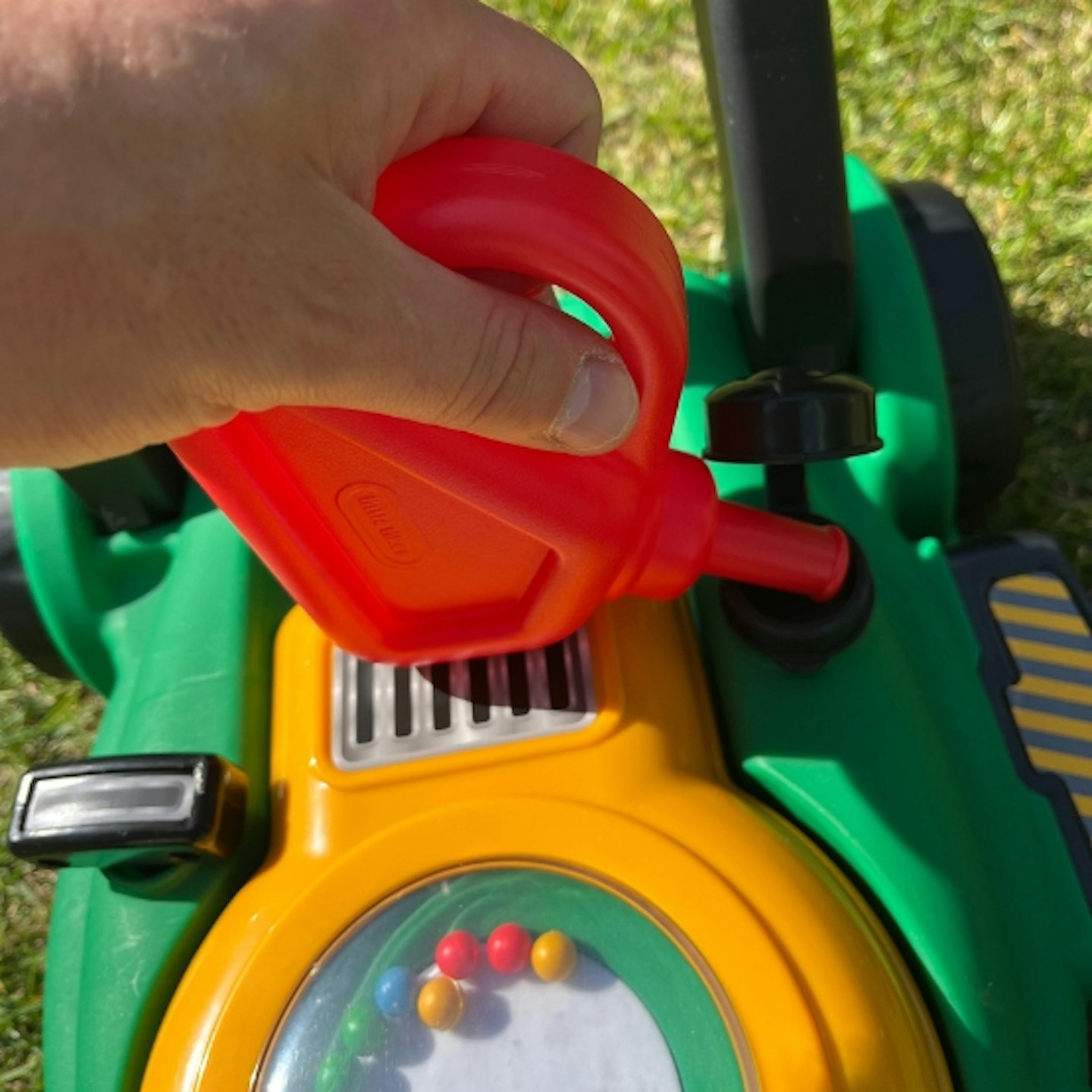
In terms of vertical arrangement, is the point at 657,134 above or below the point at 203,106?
above

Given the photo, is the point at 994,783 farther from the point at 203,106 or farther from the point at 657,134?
the point at 657,134

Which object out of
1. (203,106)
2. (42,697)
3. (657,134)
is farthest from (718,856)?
(657,134)

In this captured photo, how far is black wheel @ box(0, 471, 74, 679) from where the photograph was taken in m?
0.90

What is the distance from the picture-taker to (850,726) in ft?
2.32

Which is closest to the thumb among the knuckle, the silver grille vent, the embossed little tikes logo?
the knuckle

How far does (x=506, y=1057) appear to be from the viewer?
622 mm

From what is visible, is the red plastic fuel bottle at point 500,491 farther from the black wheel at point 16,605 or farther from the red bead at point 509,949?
the black wheel at point 16,605

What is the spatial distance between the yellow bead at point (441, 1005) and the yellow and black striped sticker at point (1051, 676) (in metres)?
0.41

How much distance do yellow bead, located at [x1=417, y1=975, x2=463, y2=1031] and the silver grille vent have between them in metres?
0.13

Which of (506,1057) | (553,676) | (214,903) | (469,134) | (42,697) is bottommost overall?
(506,1057)

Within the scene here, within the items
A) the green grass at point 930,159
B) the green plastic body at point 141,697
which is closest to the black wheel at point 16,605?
the green plastic body at point 141,697

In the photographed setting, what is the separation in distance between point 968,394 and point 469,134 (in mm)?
481

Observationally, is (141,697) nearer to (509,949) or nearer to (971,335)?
(509,949)

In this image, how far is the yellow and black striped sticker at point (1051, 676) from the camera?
0.75m
